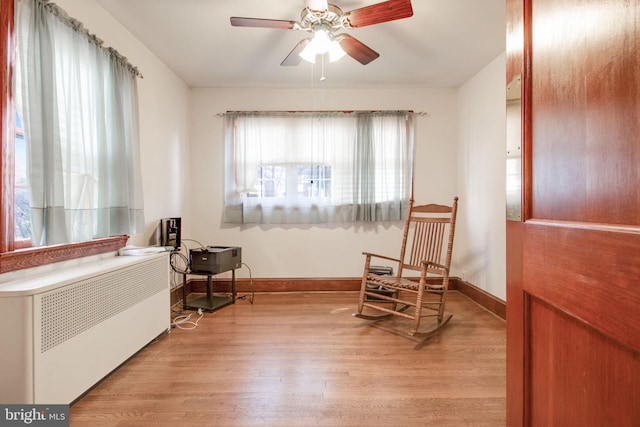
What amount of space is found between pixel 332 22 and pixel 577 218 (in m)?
1.88

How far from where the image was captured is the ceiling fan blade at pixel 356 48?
2045 mm

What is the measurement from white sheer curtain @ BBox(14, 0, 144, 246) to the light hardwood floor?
903mm

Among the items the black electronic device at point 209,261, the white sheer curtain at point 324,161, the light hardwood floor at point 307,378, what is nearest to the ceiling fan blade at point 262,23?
the white sheer curtain at point 324,161

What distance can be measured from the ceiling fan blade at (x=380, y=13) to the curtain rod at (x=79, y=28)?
5.15 ft

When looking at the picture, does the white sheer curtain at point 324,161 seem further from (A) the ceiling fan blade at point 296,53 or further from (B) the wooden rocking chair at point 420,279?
(A) the ceiling fan blade at point 296,53

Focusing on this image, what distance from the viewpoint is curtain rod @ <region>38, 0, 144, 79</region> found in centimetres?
161

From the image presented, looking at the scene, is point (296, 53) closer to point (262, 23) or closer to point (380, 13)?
point (262, 23)

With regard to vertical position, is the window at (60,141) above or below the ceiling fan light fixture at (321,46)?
below

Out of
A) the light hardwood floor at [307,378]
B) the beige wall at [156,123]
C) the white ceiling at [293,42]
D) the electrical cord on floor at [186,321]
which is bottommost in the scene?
the light hardwood floor at [307,378]

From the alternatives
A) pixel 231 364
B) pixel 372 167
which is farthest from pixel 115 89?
pixel 372 167

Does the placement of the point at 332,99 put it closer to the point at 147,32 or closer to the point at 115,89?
the point at 147,32

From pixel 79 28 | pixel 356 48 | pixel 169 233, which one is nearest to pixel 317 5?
pixel 356 48

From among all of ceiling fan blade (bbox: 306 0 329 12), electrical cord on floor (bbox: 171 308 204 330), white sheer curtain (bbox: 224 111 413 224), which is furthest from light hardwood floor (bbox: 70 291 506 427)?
ceiling fan blade (bbox: 306 0 329 12)

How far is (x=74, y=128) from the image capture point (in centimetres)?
175
